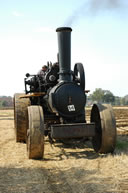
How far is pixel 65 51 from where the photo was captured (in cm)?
670

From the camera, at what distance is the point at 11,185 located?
426 cm

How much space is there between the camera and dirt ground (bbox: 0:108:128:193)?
4.10 metres

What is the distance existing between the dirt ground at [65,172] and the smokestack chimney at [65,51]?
1.99m

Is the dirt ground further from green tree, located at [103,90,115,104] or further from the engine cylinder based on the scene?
green tree, located at [103,90,115,104]

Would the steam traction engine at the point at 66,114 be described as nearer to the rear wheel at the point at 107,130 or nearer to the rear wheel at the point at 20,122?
the rear wheel at the point at 107,130

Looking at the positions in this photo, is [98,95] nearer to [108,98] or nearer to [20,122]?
[108,98]

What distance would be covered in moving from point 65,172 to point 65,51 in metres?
3.07

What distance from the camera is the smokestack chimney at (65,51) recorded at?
6.65 m

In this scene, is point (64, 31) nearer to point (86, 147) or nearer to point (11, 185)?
point (86, 147)

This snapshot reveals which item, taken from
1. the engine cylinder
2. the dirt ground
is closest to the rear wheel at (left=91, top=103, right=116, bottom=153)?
the dirt ground

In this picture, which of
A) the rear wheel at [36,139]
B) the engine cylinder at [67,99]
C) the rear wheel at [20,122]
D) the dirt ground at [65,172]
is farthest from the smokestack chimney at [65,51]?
the rear wheel at [20,122]

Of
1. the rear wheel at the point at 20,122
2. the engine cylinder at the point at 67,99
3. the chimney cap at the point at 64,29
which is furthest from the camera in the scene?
the rear wheel at the point at 20,122

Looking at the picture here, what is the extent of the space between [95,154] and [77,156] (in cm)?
46

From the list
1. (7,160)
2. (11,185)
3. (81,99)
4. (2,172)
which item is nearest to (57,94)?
(81,99)
